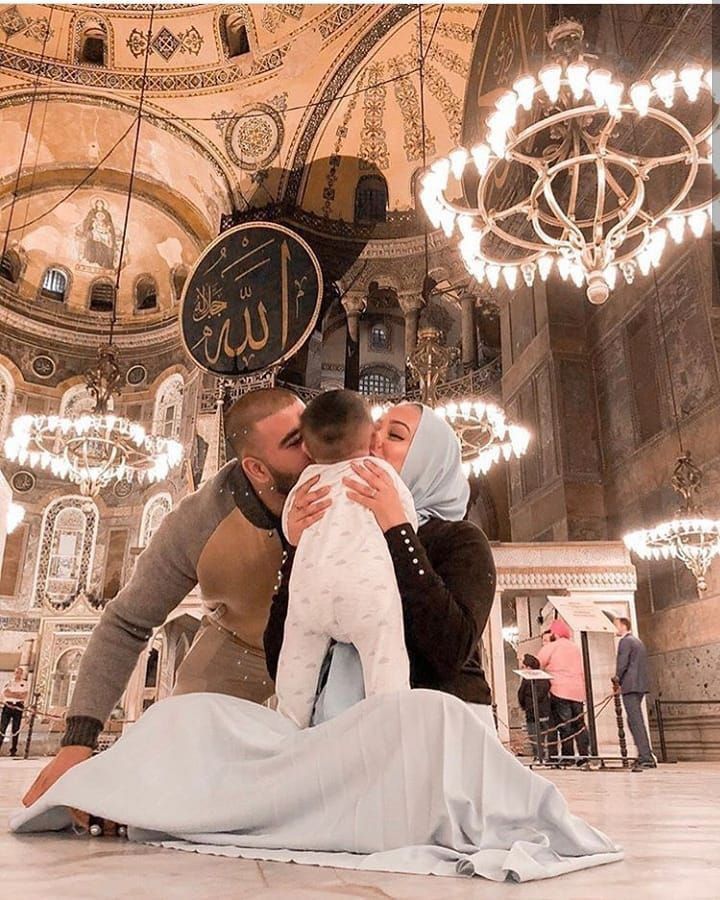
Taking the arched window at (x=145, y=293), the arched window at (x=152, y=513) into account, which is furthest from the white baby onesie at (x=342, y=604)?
the arched window at (x=145, y=293)

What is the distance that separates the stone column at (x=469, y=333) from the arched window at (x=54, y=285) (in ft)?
36.3

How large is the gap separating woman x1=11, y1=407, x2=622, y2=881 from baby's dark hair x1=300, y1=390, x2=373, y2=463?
0.15 m

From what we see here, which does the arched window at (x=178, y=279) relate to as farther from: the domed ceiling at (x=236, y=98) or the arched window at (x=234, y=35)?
the arched window at (x=234, y=35)

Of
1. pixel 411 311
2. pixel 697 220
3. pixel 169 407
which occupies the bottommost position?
pixel 697 220

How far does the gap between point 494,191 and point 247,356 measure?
202 inches

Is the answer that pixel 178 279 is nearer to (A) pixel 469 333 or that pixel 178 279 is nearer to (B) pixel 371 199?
(B) pixel 371 199

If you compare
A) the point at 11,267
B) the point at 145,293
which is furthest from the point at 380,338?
the point at 11,267

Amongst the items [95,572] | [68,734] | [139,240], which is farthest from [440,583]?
[139,240]

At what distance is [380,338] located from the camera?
22484 mm

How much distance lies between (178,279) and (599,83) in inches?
620

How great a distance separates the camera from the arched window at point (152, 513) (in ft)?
61.9

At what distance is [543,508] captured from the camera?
12.4 meters

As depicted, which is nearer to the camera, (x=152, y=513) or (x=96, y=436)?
(x=96, y=436)

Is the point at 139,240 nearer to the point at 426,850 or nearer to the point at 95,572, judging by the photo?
the point at 95,572
